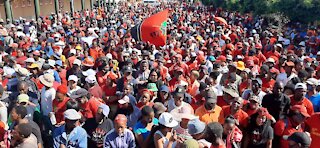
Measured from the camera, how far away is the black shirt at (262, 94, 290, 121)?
5809mm

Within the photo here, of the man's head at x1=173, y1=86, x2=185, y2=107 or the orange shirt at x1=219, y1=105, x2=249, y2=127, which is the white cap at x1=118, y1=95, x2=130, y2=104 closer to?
the man's head at x1=173, y1=86, x2=185, y2=107

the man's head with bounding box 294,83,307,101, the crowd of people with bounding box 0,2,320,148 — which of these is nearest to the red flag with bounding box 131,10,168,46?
the crowd of people with bounding box 0,2,320,148

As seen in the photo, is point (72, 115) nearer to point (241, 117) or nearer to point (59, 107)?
point (59, 107)

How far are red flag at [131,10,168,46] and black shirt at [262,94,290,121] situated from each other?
6147 millimetres

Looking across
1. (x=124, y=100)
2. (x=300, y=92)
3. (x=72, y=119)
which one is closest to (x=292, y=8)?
(x=300, y=92)

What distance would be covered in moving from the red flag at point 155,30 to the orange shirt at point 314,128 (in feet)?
22.9

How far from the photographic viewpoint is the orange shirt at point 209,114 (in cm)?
554

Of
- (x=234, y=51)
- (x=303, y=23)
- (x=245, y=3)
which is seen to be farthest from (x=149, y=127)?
(x=245, y=3)

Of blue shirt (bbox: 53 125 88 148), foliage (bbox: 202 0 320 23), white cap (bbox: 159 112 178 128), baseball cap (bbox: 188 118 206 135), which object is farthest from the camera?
foliage (bbox: 202 0 320 23)

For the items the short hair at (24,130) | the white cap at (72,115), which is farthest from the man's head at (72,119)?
the short hair at (24,130)

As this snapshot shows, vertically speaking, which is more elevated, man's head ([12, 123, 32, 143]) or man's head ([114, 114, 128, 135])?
man's head ([12, 123, 32, 143])

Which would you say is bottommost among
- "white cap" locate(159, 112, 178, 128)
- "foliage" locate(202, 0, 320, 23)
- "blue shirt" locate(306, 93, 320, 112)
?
"foliage" locate(202, 0, 320, 23)

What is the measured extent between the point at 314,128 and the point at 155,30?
721 centimetres

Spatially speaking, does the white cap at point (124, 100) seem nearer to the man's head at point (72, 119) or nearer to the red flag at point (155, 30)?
the man's head at point (72, 119)
